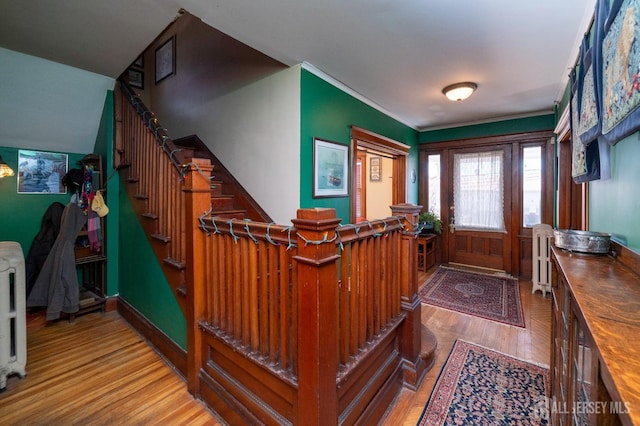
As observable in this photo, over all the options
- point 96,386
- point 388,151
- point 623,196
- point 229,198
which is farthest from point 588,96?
point 96,386

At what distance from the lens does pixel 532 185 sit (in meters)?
4.12

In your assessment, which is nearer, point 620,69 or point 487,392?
point 620,69

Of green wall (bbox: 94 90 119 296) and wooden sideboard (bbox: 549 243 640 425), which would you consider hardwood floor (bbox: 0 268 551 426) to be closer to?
green wall (bbox: 94 90 119 296)

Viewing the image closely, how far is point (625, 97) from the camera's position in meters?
0.98

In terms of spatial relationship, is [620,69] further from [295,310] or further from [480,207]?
[480,207]

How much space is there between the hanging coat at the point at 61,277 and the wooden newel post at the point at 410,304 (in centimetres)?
309

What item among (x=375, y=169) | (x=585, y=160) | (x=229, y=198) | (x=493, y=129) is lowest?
(x=229, y=198)

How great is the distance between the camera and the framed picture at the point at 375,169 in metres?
5.65

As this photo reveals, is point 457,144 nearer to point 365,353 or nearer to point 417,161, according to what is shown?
point 417,161

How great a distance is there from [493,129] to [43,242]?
6.20 metres

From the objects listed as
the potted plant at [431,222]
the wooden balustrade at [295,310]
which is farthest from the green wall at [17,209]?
the potted plant at [431,222]

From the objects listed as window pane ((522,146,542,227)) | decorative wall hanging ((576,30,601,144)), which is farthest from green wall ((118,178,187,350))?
window pane ((522,146,542,227))

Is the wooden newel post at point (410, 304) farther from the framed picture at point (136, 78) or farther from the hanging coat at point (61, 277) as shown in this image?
the framed picture at point (136, 78)

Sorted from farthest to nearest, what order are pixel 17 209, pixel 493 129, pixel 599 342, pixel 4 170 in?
pixel 493 129, pixel 17 209, pixel 4 170, pixel 599 342
